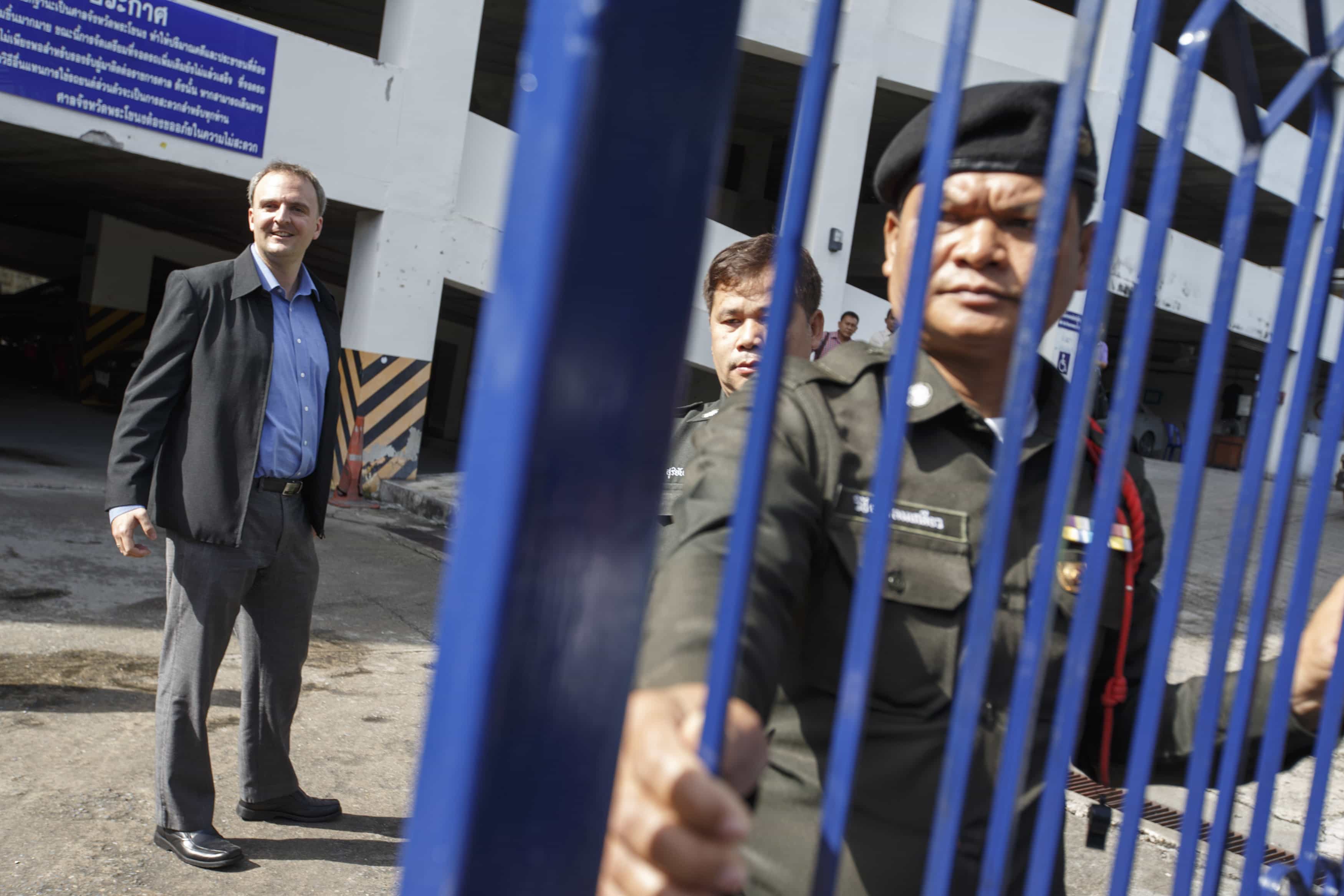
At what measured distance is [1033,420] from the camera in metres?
1.38

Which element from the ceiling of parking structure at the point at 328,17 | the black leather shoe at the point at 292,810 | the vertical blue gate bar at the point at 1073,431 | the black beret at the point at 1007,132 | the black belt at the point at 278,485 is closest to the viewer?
the vertical blue gate bar at the point at 1073,431

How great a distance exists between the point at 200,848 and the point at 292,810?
1.18 ft

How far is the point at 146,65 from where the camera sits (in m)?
7.70

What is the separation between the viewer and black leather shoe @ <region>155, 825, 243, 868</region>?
2.80 meters

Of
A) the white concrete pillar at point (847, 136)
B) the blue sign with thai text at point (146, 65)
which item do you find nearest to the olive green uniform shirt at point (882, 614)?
the blue sign with thai text at point (146, 65)

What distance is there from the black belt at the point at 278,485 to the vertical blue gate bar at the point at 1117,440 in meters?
2.45

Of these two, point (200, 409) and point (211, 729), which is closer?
point (200, 409)

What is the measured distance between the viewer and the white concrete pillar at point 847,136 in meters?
10.6

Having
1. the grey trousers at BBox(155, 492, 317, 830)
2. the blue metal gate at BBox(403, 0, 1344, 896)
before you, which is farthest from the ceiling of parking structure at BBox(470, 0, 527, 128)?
the blue metal gate at BBox(403, 0, 1344, 896)

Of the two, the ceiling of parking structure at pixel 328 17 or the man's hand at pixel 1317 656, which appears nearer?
the man's hand at pixel 1317 656

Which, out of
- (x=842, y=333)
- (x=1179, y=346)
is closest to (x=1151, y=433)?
(x=1179, y=346)

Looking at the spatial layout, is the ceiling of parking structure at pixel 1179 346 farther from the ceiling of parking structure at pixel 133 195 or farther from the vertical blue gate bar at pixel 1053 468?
the vertical blue gate bar at pixel 1053 468

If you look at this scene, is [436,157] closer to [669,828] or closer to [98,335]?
[98,335]

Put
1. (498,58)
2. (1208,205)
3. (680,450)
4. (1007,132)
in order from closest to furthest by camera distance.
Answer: (1007,132) → (680,450) → (498,58) → (1208,205)
